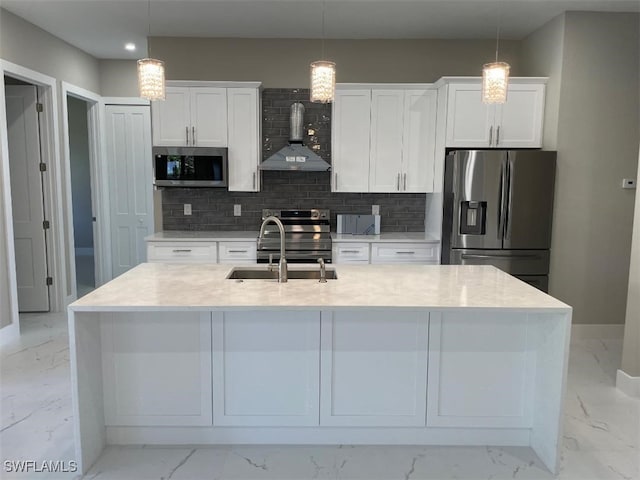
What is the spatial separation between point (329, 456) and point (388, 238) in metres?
2.41

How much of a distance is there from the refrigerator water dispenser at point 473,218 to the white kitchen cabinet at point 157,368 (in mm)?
2498

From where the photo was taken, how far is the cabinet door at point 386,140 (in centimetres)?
444

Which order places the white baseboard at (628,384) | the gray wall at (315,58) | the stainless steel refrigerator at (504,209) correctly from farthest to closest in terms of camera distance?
the gray wall at (315,58) < the stainless steel refrigerator at (504,209) < the white baseboard at (628,384)

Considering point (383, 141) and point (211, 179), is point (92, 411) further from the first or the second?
point (383, 141)

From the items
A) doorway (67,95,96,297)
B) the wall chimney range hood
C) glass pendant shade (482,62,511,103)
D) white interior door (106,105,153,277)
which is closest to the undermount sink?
glass pendant shade (482,62,511,103)

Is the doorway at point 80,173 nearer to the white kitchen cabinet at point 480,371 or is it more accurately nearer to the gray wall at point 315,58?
the gray wall at point 315,58

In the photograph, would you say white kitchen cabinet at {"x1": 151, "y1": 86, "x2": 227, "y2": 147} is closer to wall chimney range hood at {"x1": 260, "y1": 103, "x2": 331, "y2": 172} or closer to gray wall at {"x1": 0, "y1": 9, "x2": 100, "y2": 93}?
wall chimney range hood at {"x1": 260, "y1": 103, "x2": 331, "y2": 172}

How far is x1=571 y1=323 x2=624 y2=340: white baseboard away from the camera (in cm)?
423

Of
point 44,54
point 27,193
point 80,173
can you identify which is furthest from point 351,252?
point 80,173

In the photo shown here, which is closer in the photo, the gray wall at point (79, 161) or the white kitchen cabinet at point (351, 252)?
the white kitchen cabinet at point (351, 252)

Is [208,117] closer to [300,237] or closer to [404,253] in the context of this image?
[300,237]

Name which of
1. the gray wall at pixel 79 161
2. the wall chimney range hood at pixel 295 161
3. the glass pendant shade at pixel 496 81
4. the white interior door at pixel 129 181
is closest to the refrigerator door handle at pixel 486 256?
the wall chimney range hood at pixel 295 161

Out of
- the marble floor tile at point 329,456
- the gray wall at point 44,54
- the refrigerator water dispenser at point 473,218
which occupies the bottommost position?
the marble floor tile at point 329,456

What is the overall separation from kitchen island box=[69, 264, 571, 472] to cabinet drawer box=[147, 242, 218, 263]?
185 centimetres
